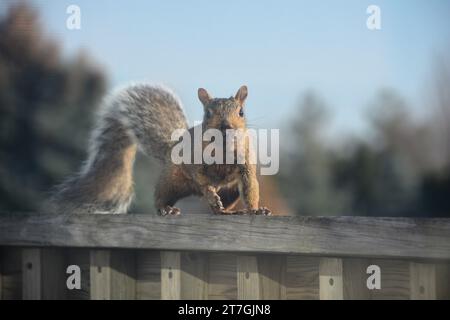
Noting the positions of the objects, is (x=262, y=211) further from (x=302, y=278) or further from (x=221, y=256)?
(x=302, y=278)

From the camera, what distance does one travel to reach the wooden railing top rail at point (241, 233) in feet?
7.50

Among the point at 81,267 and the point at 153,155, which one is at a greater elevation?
the point at 153,155

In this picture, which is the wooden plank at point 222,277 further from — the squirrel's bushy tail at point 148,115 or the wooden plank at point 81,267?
the squirrel's bushy tail at point 148,115

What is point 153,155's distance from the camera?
347 centimetres

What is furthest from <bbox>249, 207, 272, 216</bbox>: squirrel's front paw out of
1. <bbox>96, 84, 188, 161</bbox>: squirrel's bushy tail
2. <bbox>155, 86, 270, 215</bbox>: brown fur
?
<bbox>96, 84, 188, 161</bbox>: squirrel's bushy tail

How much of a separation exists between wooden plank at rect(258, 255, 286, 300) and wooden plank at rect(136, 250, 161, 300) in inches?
17.3

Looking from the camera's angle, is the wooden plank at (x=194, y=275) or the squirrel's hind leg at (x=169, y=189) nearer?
the wooden plank at (x=194, y=275)

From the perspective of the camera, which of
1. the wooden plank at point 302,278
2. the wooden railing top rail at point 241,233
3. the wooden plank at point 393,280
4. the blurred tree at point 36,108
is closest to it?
the wooden railing top rail at point 241,233

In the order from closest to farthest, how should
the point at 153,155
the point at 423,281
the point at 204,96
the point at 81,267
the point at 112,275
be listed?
the point at 423,281 → the point at 112,275 → the point at 81,267 → the point at 204,96 → the point at 153,155

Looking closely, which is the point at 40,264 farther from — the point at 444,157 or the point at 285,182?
the point at 444,157

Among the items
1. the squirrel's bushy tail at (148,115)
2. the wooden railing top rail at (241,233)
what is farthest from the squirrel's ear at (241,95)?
the wooden railing top rail at (241,233)

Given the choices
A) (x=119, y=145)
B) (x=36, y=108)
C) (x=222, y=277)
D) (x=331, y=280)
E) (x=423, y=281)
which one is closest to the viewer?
(x=423, y=281)

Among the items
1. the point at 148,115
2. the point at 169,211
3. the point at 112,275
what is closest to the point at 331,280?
the point at 112,275

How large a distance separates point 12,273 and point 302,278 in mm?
1300
